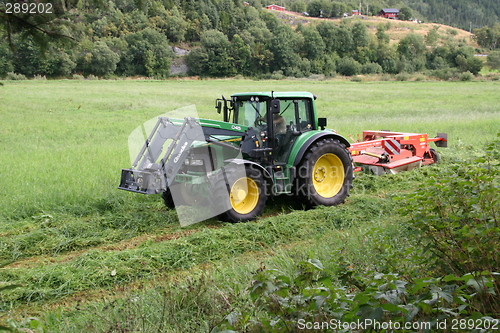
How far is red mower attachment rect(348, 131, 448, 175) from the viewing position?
34.4 feet

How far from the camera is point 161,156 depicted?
7406 millimetres

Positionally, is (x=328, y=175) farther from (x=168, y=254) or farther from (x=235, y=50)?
(x=235, y=50)

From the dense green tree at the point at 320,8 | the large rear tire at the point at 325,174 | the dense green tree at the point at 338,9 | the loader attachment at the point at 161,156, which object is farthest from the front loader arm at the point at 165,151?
the dense green tree at the point at 320,8

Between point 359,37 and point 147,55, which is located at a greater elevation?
point 359,37

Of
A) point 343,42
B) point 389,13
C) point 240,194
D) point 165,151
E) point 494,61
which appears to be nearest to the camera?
point 165,151

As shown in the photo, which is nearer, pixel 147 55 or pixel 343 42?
pixel 147 55

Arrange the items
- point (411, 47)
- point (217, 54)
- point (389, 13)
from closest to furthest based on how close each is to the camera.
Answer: point (217, 54) < point (411, 47) < point (389, 13)

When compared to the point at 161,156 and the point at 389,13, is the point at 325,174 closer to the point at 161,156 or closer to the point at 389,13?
the point at 161,156

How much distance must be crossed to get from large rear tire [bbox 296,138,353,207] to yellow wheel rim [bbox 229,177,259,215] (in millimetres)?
930

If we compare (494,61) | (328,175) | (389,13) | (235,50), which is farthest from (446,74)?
(389,13)

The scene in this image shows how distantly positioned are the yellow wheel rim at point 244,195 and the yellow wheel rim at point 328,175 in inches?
58.3

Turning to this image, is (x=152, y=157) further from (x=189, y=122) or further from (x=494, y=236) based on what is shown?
(x=494, y=236)

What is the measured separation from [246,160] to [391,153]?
4.62 m

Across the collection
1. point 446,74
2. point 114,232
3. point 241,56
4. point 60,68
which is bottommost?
point 114,232
